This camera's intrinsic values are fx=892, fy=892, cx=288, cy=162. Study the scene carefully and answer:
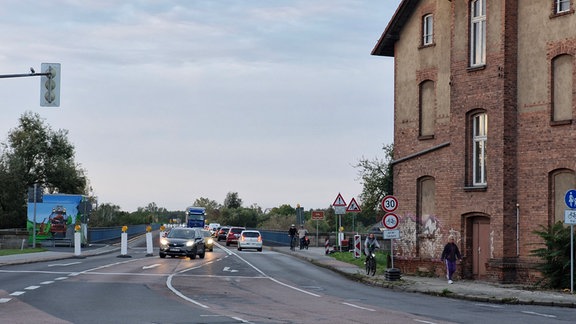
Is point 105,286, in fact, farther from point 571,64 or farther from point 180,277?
point 571,64

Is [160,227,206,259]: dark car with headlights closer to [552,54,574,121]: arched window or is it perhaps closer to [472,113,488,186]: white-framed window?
[472,113,488,186]: white-framed window

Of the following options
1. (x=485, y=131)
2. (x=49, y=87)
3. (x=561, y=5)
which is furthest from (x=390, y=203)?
(x=49, y=87)

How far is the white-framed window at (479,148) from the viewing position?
31.3 m

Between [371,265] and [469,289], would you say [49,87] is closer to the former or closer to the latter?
[469,289]

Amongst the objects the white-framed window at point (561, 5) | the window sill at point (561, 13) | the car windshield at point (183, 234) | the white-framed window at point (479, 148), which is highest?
the white-framed window at point (561, 5)

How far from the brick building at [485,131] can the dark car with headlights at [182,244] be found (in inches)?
468

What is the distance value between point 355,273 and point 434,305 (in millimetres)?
12344

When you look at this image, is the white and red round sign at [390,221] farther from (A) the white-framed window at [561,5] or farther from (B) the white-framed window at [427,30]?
(A) the white-framed window at [561,5]

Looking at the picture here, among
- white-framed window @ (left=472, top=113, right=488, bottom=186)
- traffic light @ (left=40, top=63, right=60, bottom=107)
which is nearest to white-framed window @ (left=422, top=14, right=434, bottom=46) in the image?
white-framed window @ (left=472, top=113, right=488, bottom=186)

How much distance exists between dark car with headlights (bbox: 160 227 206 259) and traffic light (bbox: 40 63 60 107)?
1975 cm

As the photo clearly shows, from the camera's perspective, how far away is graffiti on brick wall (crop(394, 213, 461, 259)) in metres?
33.1

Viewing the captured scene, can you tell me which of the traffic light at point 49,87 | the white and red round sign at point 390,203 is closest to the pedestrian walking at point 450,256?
the white and red round sign at point 390,203

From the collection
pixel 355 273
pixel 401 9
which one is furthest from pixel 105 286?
pixel 401 9

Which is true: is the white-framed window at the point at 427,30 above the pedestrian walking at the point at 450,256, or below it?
above
